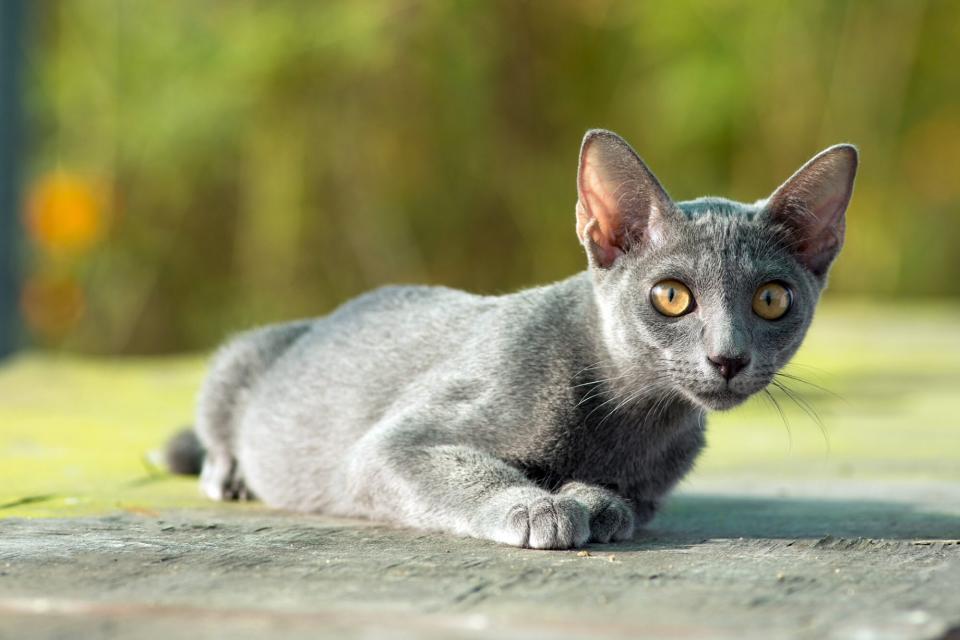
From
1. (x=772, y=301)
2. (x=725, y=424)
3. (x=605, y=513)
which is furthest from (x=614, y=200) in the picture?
(x=725, y=424)

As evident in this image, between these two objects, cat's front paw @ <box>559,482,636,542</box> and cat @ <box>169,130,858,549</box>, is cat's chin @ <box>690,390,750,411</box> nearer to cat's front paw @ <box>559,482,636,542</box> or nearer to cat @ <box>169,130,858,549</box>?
cat @ <box>169,130,858,549</box>

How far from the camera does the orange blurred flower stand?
222 inches

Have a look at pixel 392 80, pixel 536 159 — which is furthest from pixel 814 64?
pixel 392 80

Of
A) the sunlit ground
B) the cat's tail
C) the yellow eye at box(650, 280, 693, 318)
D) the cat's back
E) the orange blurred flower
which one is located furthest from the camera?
the orange blurred flower

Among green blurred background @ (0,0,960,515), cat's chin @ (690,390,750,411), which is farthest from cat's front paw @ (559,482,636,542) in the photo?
green blurred background @ (0,0,960,515)

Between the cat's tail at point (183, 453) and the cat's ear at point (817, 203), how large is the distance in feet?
4.81

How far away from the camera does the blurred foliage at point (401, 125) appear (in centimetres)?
626

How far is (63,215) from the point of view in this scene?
5.64 m

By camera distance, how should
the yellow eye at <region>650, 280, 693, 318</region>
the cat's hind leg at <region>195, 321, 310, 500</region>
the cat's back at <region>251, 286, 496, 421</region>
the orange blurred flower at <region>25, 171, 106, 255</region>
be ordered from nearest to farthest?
the yellow eye at <region>650, 280, 693, 318</region>, the cat's back at <region>251, 286, 496, 421</region>, the cat's hind leg at <region>195, 321, 310, 500</region>, the orange blurred flower at <region>25, 171, 106, 255</region>

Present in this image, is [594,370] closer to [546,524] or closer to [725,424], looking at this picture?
[546,524]

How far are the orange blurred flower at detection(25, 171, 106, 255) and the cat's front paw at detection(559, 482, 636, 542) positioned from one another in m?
4.03

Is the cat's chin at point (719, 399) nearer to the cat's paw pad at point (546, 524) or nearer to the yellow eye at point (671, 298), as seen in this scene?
the yellow eye at point (671, 298)

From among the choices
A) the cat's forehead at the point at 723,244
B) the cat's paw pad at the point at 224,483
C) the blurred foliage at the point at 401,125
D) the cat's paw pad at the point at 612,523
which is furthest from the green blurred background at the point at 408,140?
the cat's paw pad at the point at 612,523

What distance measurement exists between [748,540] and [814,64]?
5.49 metres
